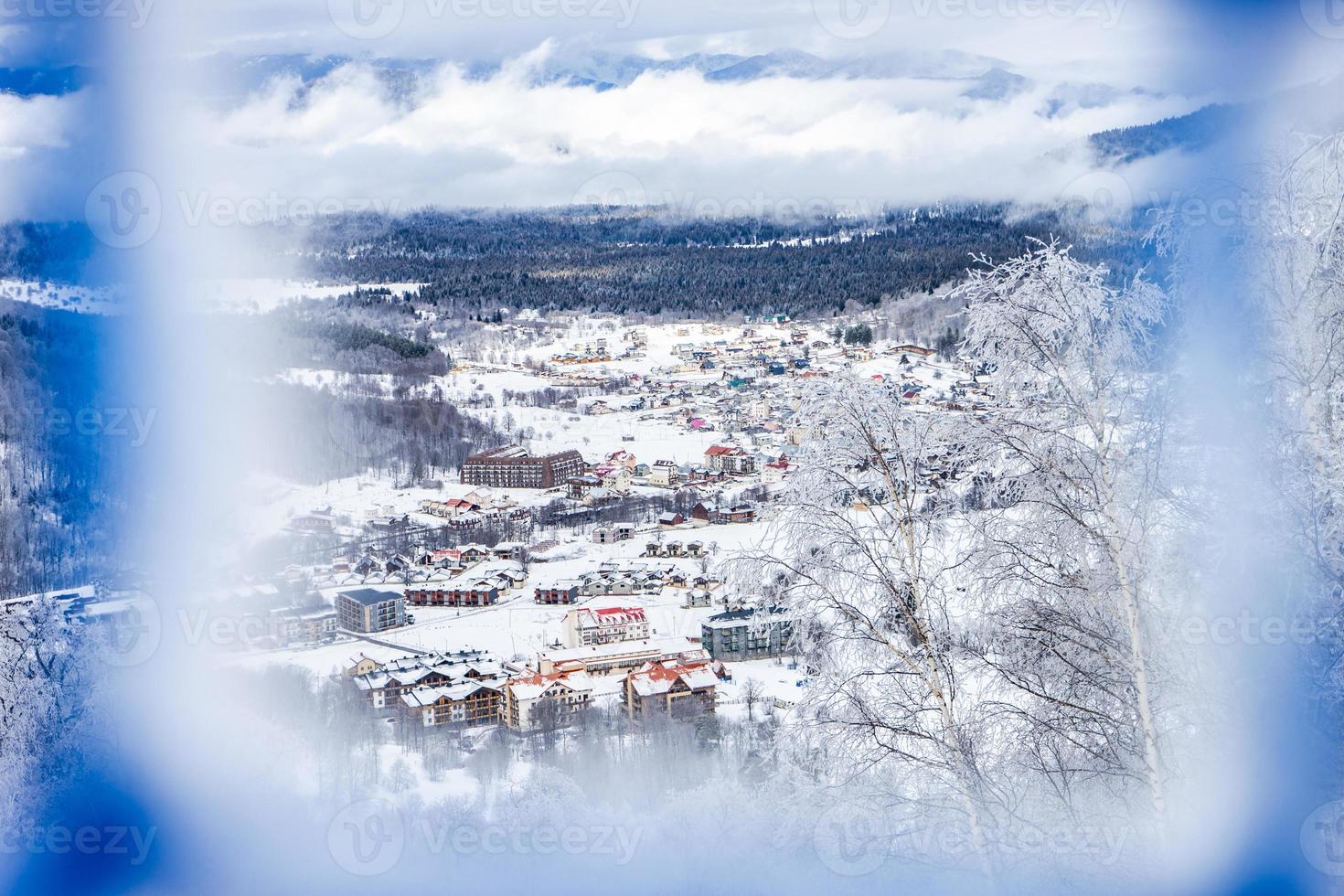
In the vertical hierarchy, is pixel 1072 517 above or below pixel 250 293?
below

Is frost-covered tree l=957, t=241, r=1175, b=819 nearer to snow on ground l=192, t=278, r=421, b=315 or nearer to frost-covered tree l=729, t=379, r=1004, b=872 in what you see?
frost-covered tree l=729, t=379, r=1004, b=872

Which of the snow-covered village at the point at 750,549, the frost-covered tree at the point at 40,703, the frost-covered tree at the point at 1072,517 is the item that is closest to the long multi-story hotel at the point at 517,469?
the snow-covered village at the point at 750,549

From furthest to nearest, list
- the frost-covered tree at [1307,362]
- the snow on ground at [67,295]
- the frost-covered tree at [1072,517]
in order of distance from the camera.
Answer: the snow on ground at [67,295]
the frost-covered tree at [1307,362]
the frost-covered tree at [1072,517]

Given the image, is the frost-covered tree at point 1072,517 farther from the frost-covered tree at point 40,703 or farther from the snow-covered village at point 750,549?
the frost-covered tree at point 40,703

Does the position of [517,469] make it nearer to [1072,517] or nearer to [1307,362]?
[1072,517]

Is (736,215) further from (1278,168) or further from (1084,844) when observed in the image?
(1084,844)

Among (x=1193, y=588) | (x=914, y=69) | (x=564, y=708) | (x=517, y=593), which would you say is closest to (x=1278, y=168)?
(x=1193, y=588)

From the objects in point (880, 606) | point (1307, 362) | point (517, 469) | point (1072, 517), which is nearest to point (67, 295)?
point (880, 606)

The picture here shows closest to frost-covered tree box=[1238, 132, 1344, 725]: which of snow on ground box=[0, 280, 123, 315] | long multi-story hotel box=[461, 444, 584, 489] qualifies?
snow on ground box=[0, 280, 123, 315]
